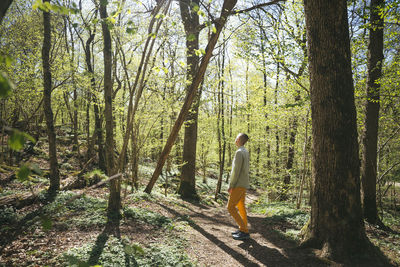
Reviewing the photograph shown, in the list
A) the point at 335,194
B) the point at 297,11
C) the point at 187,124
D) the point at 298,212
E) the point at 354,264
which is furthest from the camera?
the point at 187,124

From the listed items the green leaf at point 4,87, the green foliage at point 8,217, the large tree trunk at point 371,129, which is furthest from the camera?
the large tree trunk at point 371,129

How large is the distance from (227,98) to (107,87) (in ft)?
42.9

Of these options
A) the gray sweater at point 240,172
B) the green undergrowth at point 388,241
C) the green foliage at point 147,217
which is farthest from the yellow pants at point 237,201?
the green undergrowth at point 388,241

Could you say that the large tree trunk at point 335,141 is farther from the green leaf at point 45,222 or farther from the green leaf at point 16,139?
the green leaf at point 16,139

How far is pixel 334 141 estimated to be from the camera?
368 centimetres

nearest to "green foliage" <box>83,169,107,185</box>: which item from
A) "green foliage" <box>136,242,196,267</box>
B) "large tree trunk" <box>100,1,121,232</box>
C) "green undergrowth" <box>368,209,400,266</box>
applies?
"large tree trunk" <box>100,1,121,232</box>

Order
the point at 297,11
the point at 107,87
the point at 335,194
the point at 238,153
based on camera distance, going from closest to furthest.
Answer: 1. the point at 335,194
2. the point at 238,153
3. the point at 107,87
4. the point at 297,11

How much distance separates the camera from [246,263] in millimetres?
4012

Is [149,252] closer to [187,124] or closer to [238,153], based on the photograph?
[238,153]

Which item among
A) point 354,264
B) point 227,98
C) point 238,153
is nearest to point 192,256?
point 238,153

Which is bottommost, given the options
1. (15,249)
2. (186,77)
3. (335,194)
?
(15,249)

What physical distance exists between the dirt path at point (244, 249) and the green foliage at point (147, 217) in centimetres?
70

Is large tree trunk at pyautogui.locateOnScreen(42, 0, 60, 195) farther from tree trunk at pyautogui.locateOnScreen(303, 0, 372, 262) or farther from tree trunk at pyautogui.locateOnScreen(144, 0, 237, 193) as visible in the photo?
tree trunk at pyautogui.locateOnScreen(303, 0, 372, 262)

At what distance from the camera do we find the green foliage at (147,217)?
543cm
